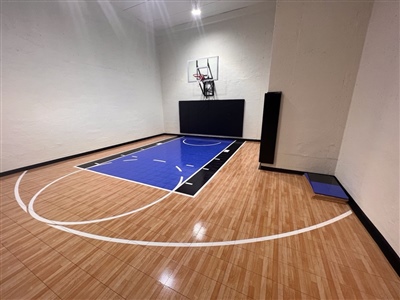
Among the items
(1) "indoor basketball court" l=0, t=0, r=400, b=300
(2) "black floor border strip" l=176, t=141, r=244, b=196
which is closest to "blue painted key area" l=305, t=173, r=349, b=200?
(1) "indoor basketball court" l=0, t=0, r=400, b=300

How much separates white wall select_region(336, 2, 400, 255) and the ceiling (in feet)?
13.6

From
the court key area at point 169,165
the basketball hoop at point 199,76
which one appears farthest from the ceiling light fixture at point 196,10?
the court key area at point 169,165

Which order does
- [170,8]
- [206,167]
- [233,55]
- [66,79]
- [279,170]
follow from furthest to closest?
[233,55]
[170,8]
[66,79]
[206,167]
[279,170]

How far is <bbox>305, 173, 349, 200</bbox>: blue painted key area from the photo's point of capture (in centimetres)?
248

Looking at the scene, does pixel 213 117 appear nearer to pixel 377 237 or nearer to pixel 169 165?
pixel 169 165

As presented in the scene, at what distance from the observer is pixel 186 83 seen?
6.92 metres

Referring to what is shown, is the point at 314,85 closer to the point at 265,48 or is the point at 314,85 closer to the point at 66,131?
the point at 265,48

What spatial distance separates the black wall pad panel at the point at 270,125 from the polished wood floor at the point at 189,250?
916mm

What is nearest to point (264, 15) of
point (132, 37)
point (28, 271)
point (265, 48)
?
point (265, 48)

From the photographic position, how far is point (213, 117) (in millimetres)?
6672

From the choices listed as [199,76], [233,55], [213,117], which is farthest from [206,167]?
[233,55]

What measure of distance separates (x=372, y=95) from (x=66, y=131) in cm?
619

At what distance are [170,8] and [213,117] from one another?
12.4 ft

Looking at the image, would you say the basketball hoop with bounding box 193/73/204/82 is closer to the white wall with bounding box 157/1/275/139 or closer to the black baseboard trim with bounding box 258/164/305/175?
the white wall with bounding box 157/1/275/139
